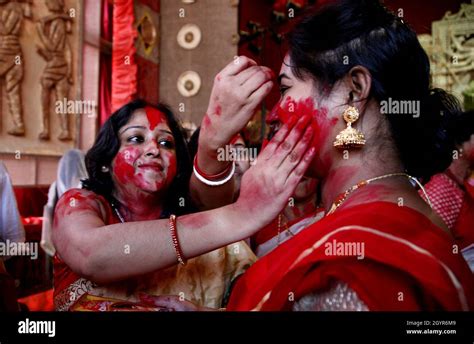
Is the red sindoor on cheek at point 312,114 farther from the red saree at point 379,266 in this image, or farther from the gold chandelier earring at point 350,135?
the red saree at point 379,266

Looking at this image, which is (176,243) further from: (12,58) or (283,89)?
(12,58)

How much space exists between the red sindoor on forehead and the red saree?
0.72 m

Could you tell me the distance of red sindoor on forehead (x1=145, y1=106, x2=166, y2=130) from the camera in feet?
4.87

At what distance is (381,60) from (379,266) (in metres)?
0.40

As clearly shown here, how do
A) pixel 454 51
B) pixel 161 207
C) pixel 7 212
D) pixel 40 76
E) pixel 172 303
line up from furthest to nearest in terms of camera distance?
pixel 454 51 → pixel 40 76 → pixel 7 212 → pixel 161 207 → pixel 172 303

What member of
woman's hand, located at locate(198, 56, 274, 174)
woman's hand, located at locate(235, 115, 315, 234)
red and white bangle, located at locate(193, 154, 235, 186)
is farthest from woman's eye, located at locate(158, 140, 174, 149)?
woman's hand, located at locate(235, 115, 315, 234)

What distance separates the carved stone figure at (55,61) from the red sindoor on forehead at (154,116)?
2353 mm

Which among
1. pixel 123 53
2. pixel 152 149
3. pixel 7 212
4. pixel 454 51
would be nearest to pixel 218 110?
pixel 152 149

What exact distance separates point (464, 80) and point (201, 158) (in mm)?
4138

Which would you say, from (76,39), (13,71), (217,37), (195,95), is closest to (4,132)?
(13,71)

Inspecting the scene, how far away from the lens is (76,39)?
13.0 ft

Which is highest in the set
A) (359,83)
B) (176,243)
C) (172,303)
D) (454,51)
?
(454,51)

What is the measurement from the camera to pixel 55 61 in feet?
12.1

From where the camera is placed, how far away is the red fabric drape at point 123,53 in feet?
14.2
